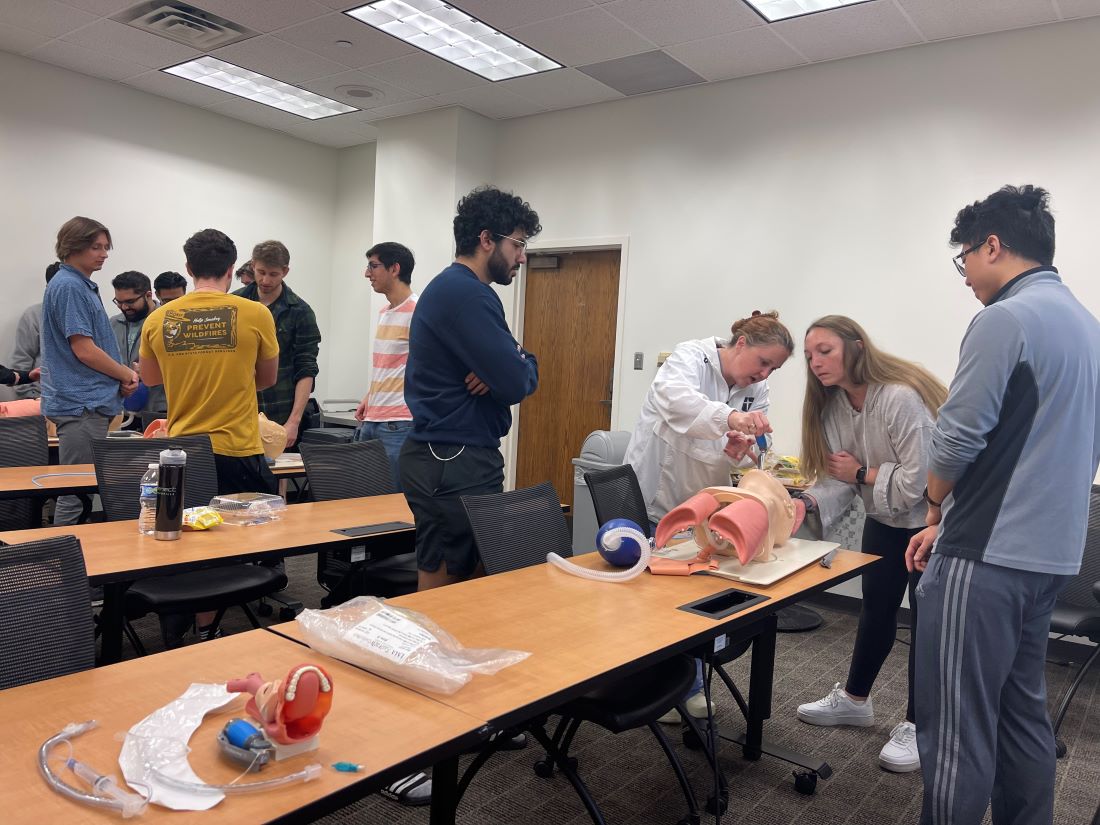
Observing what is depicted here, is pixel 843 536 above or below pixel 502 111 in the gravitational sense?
below

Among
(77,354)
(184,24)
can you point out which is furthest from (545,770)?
(184,24)

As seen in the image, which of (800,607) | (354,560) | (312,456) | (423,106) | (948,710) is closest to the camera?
(948,710)

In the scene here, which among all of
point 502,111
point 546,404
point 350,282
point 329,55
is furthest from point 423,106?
point 546,404

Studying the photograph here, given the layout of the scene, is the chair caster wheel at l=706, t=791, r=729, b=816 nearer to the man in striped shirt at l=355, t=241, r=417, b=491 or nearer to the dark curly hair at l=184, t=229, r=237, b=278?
the man in striped shirt at l=355, t=241, r=417, b=491

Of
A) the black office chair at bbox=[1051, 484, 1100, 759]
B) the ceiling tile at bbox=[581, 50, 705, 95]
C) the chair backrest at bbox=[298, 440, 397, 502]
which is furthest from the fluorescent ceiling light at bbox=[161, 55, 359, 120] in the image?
the black office chair at bbox=[1051, 484, 1100, 759]

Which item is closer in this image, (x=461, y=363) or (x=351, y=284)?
(x=461, y=363)

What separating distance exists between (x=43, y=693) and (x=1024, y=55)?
16.7 feet

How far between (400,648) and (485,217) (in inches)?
56.7

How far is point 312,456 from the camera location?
322 cm

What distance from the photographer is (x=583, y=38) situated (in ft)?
15.8

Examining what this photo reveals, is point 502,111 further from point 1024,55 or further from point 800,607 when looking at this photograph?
point 800,607

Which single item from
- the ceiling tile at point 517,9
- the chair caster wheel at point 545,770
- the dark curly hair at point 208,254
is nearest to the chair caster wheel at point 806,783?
the chair caster wheel at point 545,770

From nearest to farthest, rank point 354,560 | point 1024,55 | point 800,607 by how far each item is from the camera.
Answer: point 354,560
point 1024,55
point 800,607

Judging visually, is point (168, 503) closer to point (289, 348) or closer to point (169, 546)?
point (169, 546)
